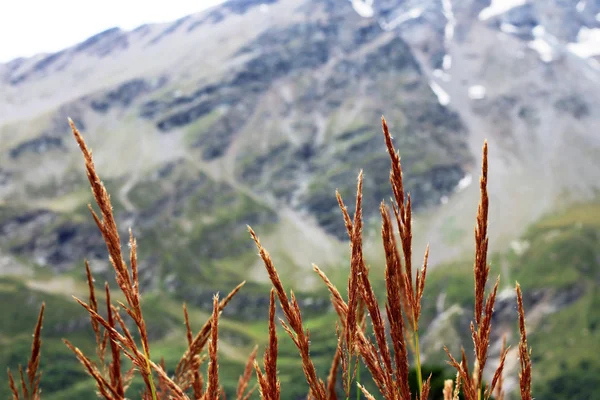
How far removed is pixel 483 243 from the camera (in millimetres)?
1409

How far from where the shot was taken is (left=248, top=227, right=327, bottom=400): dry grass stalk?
1.32 metres

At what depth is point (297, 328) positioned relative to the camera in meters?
1.37

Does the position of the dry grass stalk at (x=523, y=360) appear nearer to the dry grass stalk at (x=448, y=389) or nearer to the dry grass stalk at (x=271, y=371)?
the dry grass stalk at (x=448, y=389)

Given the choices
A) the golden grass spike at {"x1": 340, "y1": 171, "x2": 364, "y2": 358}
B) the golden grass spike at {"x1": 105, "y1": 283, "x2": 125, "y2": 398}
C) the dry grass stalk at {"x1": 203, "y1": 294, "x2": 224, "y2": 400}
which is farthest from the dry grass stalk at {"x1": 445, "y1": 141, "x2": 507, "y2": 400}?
the golden grass spike at {"x1": 105, "y1": 283, "x2": 125, "y2": 398}

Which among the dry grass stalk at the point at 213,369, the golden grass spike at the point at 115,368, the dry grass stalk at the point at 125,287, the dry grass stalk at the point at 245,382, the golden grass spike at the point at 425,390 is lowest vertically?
the dry grass stalk at the point at 245,382

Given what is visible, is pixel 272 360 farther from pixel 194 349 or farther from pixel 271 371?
pixel 194 349

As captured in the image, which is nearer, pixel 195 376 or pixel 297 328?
pixel 297 328

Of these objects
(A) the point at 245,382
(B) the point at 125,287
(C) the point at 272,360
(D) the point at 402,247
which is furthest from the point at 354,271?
(A) the point at 245,382

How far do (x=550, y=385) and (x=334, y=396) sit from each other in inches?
6611

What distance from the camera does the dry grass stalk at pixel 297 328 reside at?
132cm

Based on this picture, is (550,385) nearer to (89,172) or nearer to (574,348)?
(574,348)

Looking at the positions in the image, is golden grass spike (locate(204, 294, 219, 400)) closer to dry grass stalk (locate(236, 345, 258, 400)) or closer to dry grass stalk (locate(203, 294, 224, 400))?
dry grass stalk (locate(203, 294, 224, 400))

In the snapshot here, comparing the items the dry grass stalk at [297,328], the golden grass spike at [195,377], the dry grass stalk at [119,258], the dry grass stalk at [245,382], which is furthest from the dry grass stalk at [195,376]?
the dry grass stalk at [297,328]

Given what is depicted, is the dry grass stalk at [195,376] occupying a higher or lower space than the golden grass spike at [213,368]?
lower
